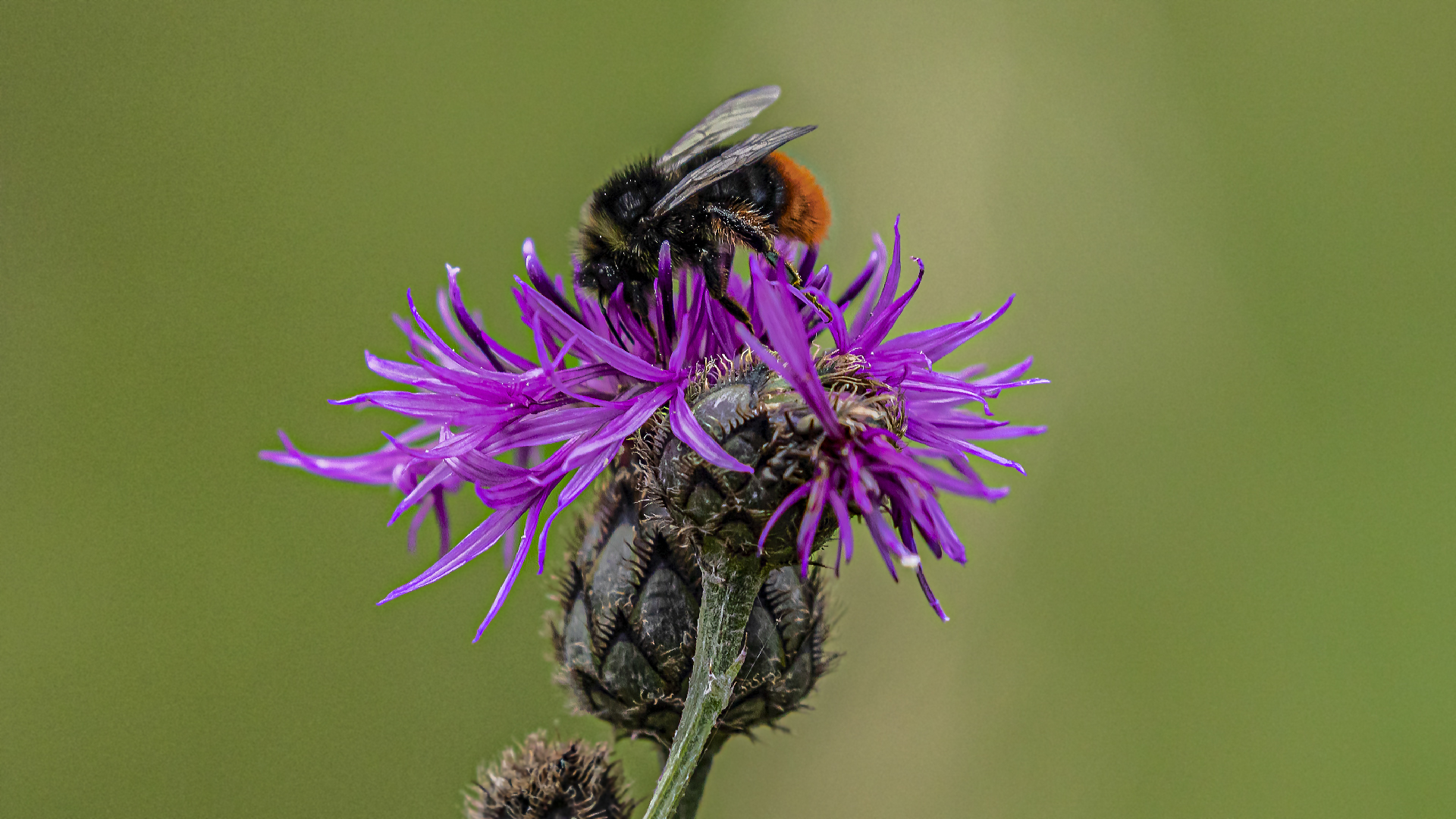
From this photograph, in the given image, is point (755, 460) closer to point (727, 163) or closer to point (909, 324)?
point (727, 163)

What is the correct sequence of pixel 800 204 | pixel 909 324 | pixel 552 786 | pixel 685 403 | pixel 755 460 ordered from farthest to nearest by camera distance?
1. pixel 909 324
2. pixel 800 204
3. pixel 552 786
4. pixel 685 403
5. pixel 755 460

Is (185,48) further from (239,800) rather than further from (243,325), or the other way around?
(239,800)

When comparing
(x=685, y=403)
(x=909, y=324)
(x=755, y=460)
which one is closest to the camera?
(x=755, y=460)

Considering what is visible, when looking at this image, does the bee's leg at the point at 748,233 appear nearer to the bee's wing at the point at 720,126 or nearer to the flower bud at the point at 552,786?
the bee's wing at the point at 720,126

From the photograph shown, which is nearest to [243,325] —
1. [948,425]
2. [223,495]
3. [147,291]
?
[147,291]

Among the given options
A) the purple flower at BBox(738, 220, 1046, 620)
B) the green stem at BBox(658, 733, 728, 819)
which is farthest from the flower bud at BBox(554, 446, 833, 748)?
the purple flower at BBox(738, 220, 1046, 620)

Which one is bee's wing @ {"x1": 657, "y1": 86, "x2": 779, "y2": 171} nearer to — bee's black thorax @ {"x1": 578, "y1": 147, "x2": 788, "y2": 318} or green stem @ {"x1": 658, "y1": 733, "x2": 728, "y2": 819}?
bee's black thorax @ {"x1": 578, "y1": 147, "x2": 788, "y2": 318}

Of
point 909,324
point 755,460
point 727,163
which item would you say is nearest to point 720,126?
point 727,163
